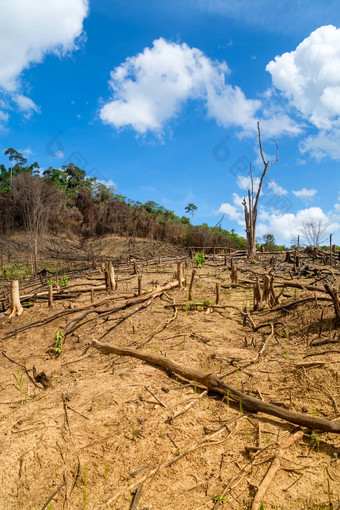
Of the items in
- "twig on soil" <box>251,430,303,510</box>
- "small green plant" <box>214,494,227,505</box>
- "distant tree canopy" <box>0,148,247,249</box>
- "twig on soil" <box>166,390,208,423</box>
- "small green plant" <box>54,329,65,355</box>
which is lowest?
"small green plant" <box>54,329,65,355</box>

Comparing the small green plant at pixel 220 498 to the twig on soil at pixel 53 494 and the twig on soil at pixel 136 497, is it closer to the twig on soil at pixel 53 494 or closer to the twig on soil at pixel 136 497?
the twig on soil at pixel 136 497

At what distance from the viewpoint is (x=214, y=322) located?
586cm

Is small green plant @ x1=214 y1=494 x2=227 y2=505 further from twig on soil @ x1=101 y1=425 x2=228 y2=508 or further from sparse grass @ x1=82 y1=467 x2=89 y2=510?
sparse grass @ x1=82 y1=467 x2=89 y2=510

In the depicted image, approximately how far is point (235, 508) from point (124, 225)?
2910cm

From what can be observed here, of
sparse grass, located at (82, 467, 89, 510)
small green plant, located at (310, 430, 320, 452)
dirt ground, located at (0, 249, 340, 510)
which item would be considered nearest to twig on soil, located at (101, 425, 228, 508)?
dirt ground, located at (0, 249, 340, 510)

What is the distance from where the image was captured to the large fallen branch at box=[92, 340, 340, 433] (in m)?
2.35

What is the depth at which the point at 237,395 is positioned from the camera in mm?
2859

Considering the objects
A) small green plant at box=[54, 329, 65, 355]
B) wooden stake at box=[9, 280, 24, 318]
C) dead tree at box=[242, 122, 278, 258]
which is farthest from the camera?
dead tree at box=[242, 122, 278, 258]

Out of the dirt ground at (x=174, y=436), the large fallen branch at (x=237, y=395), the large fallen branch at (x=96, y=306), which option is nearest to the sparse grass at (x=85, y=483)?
the dirt ground at (x=174, y=436)

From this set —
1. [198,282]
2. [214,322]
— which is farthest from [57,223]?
[214,322]

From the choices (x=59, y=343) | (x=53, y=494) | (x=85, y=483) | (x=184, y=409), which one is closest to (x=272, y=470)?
(x=184, y=409)

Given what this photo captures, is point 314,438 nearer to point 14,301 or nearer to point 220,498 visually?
point 220,498

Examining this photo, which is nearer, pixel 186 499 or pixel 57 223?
pixel 186 499

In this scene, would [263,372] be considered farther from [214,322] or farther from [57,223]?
[57,223]
